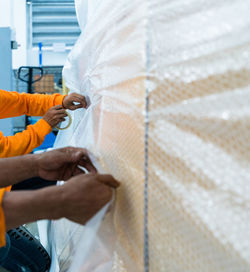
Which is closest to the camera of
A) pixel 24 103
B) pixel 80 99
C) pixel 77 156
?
pixel 77 156

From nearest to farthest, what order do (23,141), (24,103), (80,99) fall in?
1. (80,99)
2. (23,141)
3. (24,103)

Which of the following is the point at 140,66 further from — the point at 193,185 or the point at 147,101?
the point at 193,185

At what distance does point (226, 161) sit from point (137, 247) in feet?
0.79

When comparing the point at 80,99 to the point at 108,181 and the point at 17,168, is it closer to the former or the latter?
the point at 17,168

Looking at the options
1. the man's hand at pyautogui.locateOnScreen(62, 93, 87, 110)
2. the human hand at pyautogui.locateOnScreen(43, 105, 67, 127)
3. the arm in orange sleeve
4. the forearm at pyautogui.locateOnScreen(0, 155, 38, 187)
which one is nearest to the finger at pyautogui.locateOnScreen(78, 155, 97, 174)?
the forearm at pyautogui.locateOnScreen(0, 155, 38, 187)

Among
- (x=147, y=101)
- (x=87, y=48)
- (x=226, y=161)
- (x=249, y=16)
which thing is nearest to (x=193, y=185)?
(x=226, y=161)

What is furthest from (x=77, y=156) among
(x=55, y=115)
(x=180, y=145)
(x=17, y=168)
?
(x=55, y=115)

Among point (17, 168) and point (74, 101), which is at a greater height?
point (74, 101)

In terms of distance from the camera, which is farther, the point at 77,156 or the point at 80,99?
the point at 80,99

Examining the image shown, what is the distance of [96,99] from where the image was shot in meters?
0.83

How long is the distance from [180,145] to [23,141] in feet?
2.77

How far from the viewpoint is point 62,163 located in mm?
743

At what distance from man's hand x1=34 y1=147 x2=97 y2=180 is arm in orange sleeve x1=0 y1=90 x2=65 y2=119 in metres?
0.60

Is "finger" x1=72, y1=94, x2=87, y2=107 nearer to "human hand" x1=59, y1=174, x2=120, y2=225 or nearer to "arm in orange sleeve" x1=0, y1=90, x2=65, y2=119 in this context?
"arm in orange sleeve" x1=0, y1=90, x2=65, y2=119
